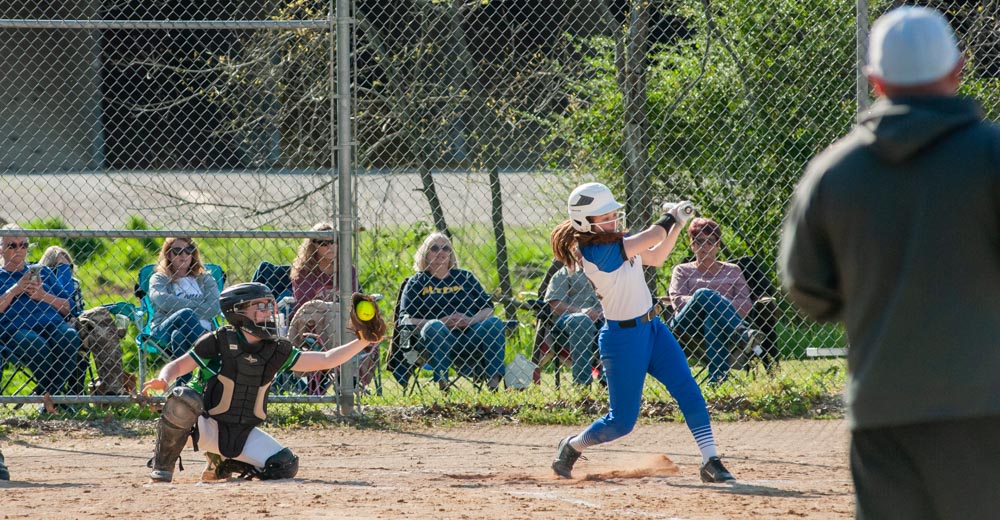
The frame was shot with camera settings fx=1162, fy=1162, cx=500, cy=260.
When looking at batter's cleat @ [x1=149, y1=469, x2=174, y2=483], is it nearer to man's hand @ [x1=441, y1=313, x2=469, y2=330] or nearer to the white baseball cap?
man's hand @ [x1=441, y1=313, x2=469, y2=330]

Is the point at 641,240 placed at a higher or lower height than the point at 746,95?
lower

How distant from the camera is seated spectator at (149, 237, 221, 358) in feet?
25.8

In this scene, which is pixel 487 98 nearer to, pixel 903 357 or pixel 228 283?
pixel 228 283

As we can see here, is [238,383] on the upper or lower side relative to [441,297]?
lower

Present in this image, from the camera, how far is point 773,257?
885cm

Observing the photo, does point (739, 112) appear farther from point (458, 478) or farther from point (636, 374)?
point (458, 478)

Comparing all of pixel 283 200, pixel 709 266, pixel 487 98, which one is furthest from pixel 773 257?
pixel 283 200

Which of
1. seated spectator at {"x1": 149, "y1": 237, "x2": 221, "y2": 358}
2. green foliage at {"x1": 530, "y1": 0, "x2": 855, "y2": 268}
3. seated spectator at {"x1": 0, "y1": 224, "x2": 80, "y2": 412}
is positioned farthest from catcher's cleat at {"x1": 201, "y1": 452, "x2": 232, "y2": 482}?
green foliage at {"x1": 530, "y1": 0, "x2": 855, "y2": 268}

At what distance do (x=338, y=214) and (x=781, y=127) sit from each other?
11.7ft

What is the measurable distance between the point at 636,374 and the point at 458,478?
1.09 meters

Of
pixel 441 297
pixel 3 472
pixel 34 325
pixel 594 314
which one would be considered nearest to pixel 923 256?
pixel 3 472

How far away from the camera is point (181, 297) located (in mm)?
8070

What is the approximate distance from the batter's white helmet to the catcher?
3.69 ft

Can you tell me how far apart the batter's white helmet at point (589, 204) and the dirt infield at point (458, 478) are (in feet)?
4.34
